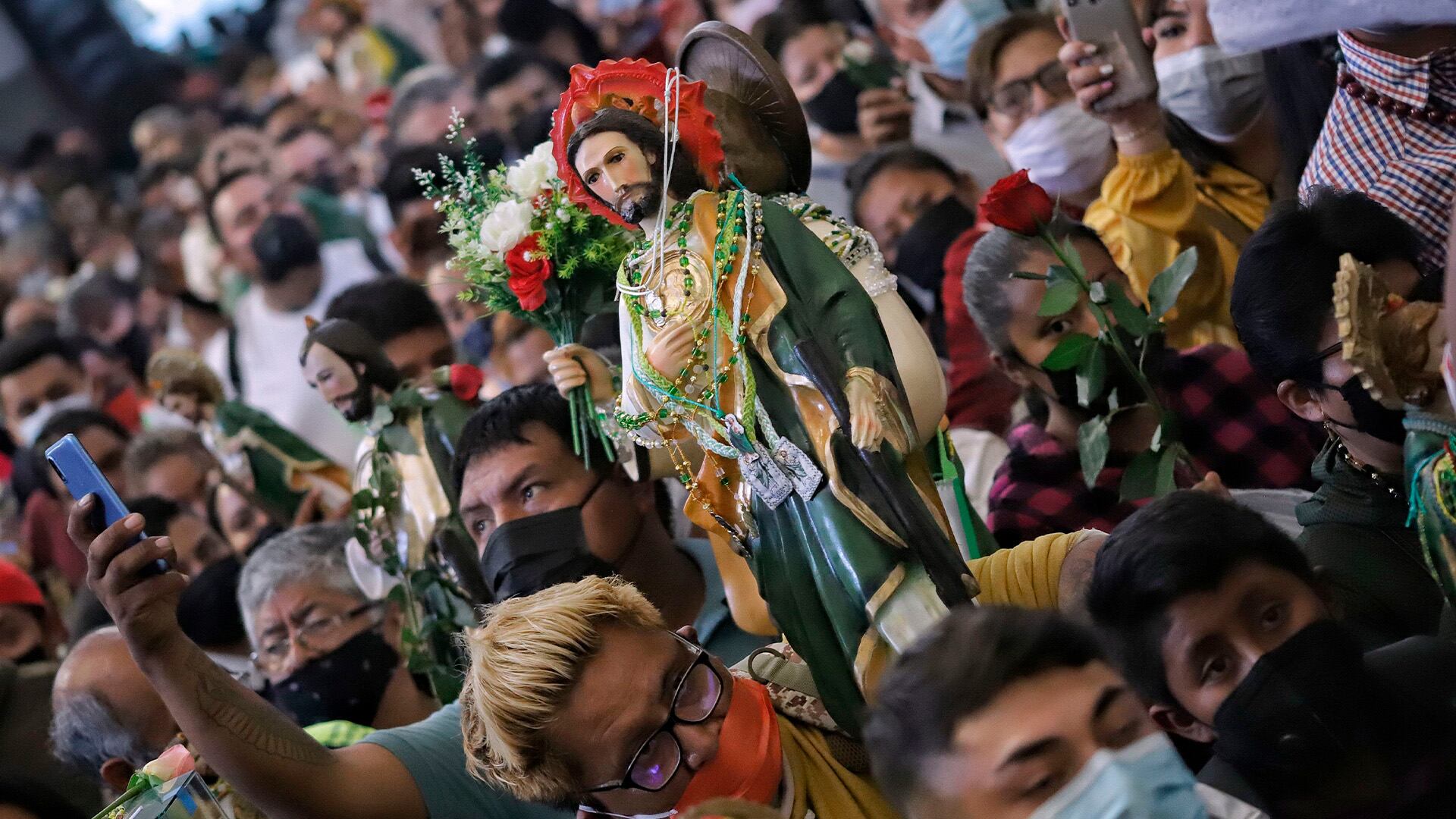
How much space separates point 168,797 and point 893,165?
2752mm

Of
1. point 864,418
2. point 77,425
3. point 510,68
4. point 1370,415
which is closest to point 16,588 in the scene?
point 77,425

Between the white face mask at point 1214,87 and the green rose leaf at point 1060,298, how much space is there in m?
0.90

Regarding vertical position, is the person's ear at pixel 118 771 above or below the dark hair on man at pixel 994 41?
below

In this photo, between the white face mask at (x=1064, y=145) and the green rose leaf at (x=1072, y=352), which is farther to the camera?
the white face mask at (x=1064, y=145)

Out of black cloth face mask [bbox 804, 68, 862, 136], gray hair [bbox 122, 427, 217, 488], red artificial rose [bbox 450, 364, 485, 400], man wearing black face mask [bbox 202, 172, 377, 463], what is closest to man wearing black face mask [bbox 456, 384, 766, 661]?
red artificial rose [bbox 450, 364, 485, 400]

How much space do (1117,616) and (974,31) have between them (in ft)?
10.4

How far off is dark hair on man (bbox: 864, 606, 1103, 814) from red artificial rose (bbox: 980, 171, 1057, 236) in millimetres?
1352

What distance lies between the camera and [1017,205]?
3.20 m

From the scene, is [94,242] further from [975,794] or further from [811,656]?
[975,794]

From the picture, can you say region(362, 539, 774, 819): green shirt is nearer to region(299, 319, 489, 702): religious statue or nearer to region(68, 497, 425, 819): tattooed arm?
region(68, 497, 425, 819): tattooed arm

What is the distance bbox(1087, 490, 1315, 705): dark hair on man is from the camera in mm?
2275

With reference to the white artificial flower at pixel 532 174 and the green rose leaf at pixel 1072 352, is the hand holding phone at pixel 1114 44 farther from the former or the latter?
the white artificial flower at pixel 532 174

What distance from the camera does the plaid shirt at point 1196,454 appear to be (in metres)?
3.45

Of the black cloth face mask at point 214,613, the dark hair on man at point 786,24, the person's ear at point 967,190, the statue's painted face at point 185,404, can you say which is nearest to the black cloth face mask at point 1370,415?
the person's ear at point 967,190
